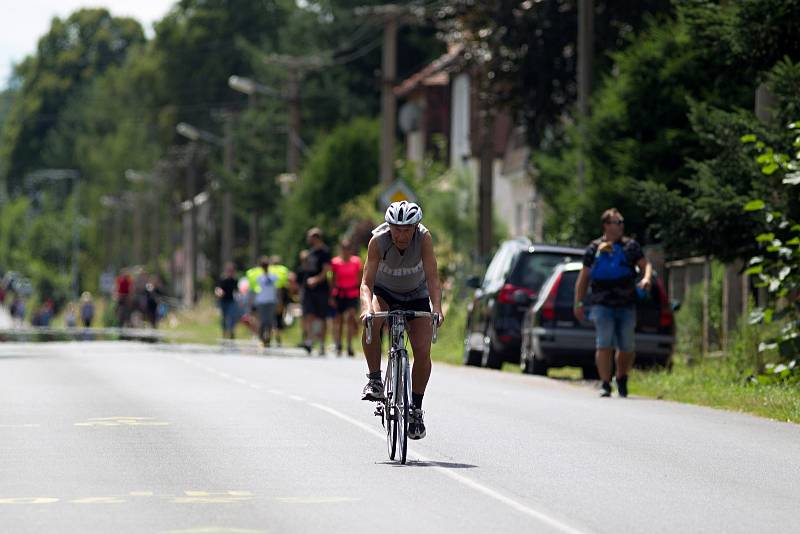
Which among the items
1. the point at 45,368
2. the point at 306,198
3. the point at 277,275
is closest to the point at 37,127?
the point at 306,198

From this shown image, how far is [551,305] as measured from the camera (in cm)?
2534

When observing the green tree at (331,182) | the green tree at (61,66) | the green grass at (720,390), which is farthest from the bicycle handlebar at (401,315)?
the green tree at (61,66)

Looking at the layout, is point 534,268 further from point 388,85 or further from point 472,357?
point 388,85

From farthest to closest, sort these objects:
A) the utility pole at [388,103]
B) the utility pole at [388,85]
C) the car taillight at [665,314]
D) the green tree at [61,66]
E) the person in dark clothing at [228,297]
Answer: the green tree at [61,66] < the utility pole at [388,103] < the utility pole at [388,85] < the person in dark clothing at [228,297] < the car taillight at [665,314]

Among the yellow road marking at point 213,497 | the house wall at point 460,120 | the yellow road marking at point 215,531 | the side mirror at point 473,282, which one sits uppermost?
the house wall at point 460,120

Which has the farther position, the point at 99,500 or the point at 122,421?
the point at 122,421

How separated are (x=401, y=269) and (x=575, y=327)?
437 inches

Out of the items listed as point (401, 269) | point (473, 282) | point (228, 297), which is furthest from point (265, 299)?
point (401, 269)

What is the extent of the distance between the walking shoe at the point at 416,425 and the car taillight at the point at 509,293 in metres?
13.0

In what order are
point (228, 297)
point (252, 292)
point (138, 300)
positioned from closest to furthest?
point (228, 297) → point (252, 292) → point (138, 300)

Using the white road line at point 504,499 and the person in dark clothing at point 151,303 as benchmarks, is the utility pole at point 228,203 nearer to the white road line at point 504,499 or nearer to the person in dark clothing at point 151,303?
the person in dark clothing at point 151,303

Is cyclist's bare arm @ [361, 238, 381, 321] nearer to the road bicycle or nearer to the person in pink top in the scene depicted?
the road bicycle

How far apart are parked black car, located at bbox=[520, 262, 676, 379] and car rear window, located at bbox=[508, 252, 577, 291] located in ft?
5.84

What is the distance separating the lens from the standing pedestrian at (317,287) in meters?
33.9
